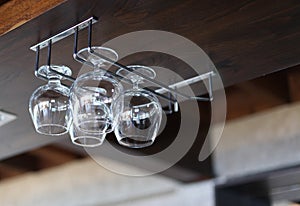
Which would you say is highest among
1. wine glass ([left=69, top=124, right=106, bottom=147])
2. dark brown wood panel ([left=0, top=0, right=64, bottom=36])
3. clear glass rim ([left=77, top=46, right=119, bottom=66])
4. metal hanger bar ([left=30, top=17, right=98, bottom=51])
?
dark brown wood panel ([left=0, top=0, right=64, bottom=36])

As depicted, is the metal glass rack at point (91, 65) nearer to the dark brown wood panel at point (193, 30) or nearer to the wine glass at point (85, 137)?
the dark brown wood panel at point (193, 30)

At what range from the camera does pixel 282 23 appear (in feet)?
3.94

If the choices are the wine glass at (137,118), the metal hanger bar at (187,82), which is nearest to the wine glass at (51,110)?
the wine glass at (137,118)

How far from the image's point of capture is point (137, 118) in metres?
1.24

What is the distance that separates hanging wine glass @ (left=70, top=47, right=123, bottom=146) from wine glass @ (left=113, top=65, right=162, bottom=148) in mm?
26

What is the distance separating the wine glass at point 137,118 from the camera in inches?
48.6

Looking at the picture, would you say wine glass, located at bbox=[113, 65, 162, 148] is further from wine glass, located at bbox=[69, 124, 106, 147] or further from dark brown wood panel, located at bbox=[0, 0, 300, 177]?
dark brown wood panel, located at bbox=[0, 0, 300, 177]

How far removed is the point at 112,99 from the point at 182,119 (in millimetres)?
581

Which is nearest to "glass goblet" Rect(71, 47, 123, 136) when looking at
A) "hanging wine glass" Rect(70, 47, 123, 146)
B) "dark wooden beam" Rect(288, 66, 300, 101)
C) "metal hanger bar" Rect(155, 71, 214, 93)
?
"hanging wine glass" Rect(70, 47, 123, 146)

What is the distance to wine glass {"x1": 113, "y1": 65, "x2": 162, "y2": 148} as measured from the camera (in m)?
1.24

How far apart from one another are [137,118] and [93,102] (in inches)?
4.5

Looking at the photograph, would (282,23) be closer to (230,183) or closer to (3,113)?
(3,113)

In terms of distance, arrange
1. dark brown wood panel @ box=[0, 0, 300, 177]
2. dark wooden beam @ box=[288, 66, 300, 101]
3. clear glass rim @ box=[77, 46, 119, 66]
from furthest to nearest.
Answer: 1. dark wooden beam @ box=[288, 66, 300, 101]
2. clear glass rim @ box=[77, 46, 119, 66]
3. dark brown wood panel @ box=[0, 0, 300, 177]

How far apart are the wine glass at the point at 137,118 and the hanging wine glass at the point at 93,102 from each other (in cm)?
3
